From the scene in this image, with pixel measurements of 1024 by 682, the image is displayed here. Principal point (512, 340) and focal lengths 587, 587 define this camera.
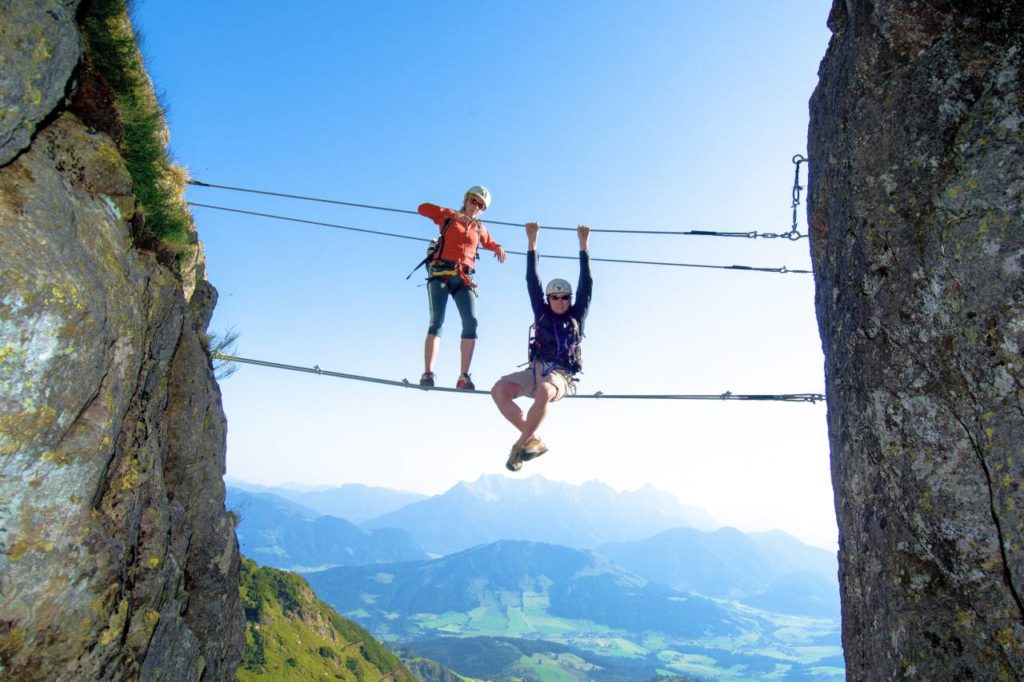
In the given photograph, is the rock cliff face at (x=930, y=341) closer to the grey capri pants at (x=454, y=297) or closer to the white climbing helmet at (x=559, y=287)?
the white climbing helmet at (x=559, y=287)

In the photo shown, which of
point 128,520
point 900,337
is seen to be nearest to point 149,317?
point 128,520

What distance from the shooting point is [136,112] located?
28.6 ft

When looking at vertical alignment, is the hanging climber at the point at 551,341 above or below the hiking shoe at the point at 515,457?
above

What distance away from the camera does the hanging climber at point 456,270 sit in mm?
11211

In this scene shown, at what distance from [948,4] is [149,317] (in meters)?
9.58

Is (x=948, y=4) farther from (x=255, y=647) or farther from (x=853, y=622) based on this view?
(x=255, y=647)

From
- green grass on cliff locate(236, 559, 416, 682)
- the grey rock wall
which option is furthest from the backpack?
green grass on cliff locate(236, 559, 416, 682)

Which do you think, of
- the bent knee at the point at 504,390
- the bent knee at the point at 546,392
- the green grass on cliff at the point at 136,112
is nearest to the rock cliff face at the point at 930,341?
the bent knee at the point at 546,392

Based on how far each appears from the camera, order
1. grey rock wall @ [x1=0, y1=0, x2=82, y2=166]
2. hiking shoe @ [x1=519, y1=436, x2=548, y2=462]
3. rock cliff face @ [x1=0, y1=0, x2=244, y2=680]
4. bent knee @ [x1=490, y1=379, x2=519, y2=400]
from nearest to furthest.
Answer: rock cliff face @ [x1=0, y1=0, x2=244, y2=680], grey rock wall @ [x1=0, y1=0, x2=82, y2=166], hiking shoe @ [x1=519, y1=436, x2=548, y2=462], bent knee @ [x1=490, y1=379, x2=519, y2=400]

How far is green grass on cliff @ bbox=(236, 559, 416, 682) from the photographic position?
52.8 m

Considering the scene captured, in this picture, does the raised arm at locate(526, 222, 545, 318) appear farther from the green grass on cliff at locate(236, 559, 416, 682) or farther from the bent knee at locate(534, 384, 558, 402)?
the green grass on cliff at locate(236, 559, 416, 682)

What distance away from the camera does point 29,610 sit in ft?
17.6

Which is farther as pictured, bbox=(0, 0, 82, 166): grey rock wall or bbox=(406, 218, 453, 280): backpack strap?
bbox=(406, 218, 453, 280): backpack strap

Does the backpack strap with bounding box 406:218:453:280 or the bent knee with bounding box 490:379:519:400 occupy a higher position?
the backpack strap with bounding box 406:218:453:280
